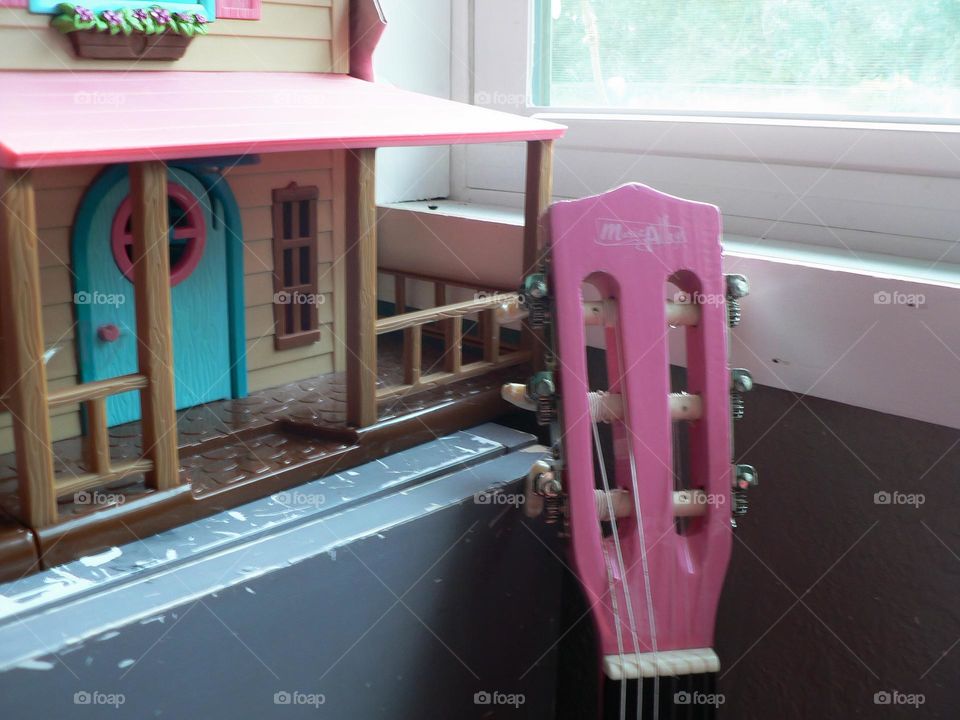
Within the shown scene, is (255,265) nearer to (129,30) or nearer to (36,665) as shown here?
(129,30)

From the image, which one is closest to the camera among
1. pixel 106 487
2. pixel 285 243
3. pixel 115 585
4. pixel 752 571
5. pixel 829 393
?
pixel 115 585

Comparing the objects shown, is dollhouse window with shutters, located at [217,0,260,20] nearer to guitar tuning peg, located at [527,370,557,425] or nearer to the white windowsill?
the white windowsill

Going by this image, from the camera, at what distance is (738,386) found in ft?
3.60

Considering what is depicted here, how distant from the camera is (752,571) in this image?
1.34 metres

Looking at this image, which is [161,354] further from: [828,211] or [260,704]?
[828,211]

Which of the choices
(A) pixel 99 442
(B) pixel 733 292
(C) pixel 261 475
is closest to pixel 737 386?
(B) pixel 733 292

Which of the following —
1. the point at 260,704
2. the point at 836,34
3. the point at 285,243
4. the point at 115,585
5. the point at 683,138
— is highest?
the point at 836,34

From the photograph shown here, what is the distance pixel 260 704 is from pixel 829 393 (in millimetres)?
753

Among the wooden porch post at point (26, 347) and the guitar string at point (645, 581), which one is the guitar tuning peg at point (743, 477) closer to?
the guitar string at point (645, 581)

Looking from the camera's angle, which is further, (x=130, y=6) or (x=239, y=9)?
(x=239, y=9)

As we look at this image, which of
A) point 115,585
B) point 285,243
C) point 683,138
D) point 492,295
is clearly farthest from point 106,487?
point 683,138

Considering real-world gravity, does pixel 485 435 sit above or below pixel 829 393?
below

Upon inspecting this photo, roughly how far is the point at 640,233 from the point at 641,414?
0.64 feet

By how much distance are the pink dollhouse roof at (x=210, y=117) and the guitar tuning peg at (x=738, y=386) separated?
45cm
